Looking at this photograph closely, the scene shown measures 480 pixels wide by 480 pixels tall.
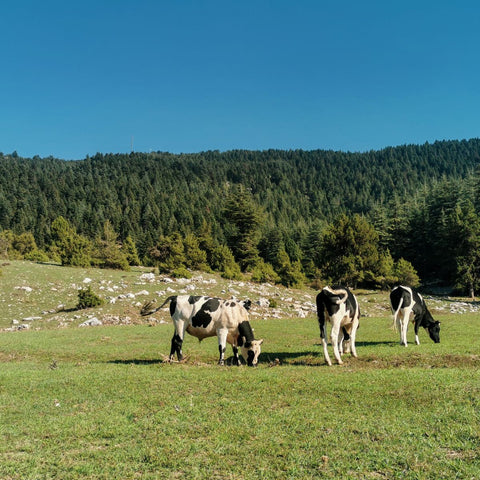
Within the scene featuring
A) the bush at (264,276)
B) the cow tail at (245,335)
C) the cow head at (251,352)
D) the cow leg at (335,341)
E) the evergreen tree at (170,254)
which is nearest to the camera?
the cow leg at (335,341)

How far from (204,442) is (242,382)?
3502 millimetres

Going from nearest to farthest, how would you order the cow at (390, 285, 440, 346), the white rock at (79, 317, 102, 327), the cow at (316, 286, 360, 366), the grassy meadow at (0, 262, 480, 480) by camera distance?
the grassy meadow at (0, 262, 480, 480), the cow at (316, 286, 360, 366), the cow at (390, 285, 440, 346), the white rock at (79, 317, 102, 327)

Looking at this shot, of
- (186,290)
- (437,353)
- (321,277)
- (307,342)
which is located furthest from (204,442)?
(321,277)

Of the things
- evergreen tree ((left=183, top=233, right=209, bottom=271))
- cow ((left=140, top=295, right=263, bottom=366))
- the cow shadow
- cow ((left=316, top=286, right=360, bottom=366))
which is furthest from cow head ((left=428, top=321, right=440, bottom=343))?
evergreen tree ((left=183, top=233, right=209, bottom=271))

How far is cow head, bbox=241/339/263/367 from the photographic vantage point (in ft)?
40.0

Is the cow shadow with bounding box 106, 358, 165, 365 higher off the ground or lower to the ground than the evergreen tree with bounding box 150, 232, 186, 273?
lower

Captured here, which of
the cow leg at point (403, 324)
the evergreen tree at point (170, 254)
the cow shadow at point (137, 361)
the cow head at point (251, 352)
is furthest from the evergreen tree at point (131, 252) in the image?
the cow leg at point (403, 324)

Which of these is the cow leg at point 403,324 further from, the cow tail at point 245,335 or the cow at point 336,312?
the cow tail at point 245,335

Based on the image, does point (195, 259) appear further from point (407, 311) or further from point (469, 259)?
point (469, 259)

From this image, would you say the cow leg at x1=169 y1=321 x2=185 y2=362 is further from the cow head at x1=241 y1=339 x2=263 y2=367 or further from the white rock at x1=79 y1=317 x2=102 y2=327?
the white rock at x1=79 y1=317 x2=102 y2=327

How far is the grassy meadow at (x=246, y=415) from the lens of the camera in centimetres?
557

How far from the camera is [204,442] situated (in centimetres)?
635

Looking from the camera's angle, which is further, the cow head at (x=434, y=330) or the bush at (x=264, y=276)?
the bush at (x=264, y=276)

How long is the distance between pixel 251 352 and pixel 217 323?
151 cm
